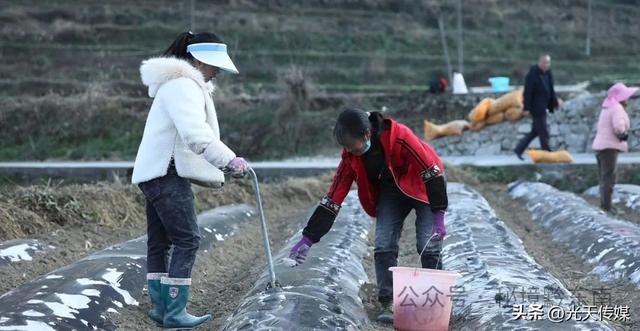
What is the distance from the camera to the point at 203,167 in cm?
393

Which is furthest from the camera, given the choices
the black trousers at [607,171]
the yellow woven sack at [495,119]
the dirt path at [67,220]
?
the yellow woven sack at [495,119]

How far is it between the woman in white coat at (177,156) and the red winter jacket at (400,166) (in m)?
0.65

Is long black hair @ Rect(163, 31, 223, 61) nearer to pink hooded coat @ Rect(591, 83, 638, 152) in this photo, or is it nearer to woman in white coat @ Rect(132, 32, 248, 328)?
woman in white coat @ Rect(132, 32, 248, 328)

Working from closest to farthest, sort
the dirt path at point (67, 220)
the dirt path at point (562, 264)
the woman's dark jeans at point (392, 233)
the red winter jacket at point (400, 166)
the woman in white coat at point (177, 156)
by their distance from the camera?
the woman in white coat at point (177, 156) → the red winter jacket at point (400, 166) → the woman's dark jeans at point (392, 233) → the dirt path at point (562, 264) → the dirt path at point (67, 220)

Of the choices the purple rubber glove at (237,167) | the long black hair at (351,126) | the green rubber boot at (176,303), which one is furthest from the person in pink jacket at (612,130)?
the green rubber boot at (176,303)

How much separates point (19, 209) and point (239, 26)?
24.2 m

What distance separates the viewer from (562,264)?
19.5 feet

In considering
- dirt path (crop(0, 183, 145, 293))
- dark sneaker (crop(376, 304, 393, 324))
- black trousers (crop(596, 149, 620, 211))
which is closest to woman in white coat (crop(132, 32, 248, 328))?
dark sneaker (crop(376, 304, 393, 324))

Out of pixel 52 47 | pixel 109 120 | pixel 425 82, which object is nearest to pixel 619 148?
pixel 109 120

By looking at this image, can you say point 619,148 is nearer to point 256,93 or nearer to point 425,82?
point 256,93

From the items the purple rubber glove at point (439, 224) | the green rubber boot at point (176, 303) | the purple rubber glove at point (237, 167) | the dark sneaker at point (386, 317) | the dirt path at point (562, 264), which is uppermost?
the purple rubber glove at point (237, 167)

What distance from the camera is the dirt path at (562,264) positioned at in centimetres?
455

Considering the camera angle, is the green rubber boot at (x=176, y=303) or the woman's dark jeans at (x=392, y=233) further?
the woman's dark jeans at (x=392, y=233)

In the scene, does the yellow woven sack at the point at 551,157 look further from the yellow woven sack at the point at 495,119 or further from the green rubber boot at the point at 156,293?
the green rubber boot at the point at 156,293
